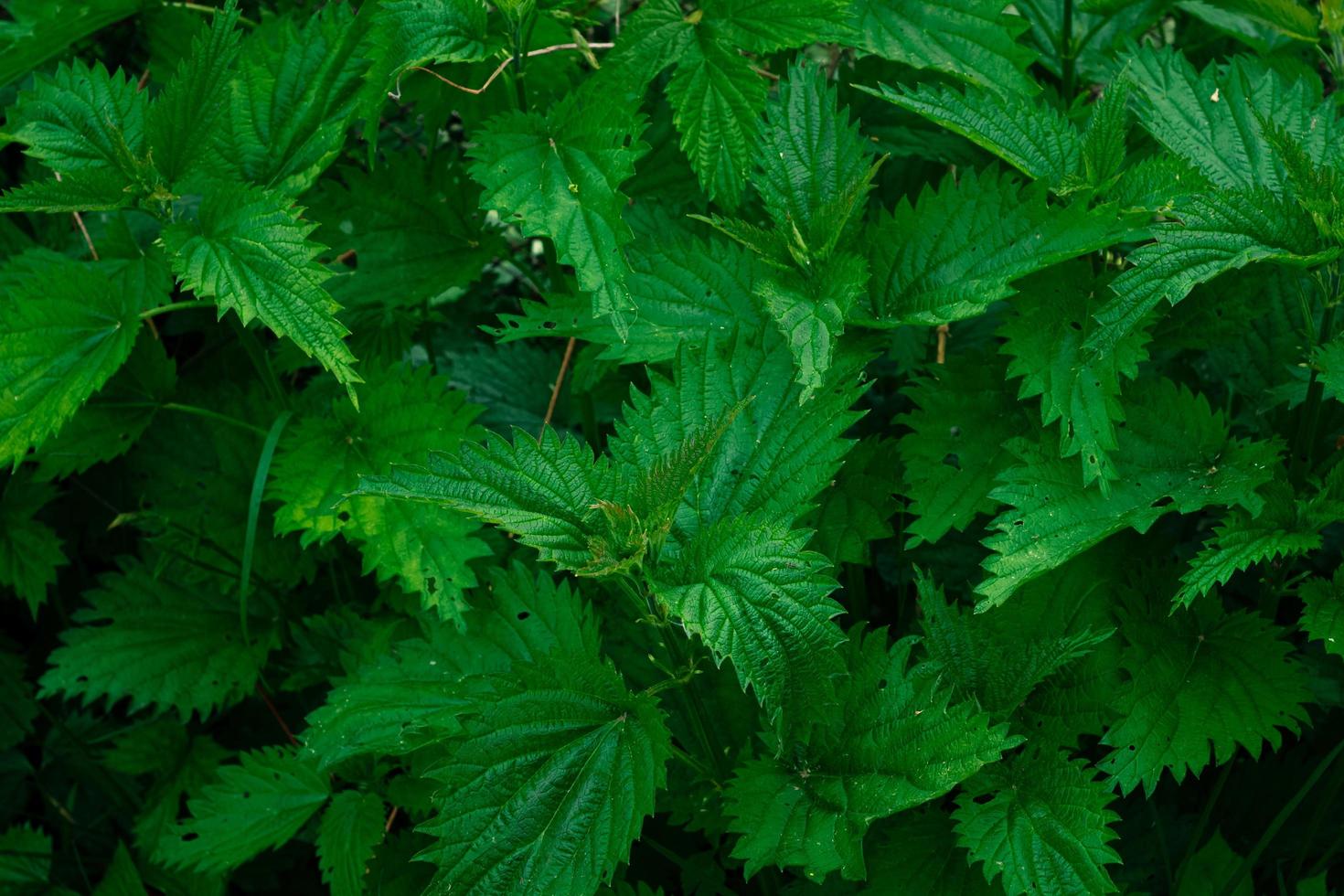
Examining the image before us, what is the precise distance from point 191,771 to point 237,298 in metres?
1.14

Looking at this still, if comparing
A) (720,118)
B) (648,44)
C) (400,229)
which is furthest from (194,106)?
(720,118)

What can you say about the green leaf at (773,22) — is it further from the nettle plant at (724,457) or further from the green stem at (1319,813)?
the green stem at (1319,813)

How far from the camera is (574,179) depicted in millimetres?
1822

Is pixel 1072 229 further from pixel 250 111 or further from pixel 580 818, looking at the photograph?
pixel 250 111

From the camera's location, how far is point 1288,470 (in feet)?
6.04

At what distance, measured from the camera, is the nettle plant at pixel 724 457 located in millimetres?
1508

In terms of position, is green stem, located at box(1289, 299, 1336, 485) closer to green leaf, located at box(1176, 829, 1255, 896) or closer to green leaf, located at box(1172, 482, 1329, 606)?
green leaf, located at box(1172, 482, 1329, 606)

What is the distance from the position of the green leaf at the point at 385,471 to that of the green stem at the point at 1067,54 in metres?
1.34

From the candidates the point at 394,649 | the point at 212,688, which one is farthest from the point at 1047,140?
the point at 212,688

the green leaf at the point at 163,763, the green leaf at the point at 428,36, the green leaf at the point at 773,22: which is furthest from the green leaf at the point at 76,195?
the green leaf at the point at 163,763

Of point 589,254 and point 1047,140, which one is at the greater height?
point 1047,140

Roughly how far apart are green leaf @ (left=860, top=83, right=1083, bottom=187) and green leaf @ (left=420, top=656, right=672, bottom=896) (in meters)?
1.02

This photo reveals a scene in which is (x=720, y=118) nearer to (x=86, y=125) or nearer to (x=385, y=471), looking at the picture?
(x=385, y=471)

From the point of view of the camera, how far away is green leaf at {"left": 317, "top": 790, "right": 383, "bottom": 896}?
1938 millimetres
